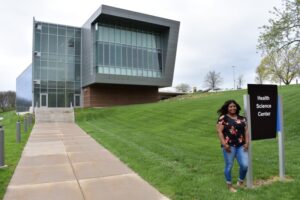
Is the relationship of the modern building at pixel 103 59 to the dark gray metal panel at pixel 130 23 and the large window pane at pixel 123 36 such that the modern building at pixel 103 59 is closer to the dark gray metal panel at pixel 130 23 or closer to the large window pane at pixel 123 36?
the dark gray metal panel at pixel 130 23

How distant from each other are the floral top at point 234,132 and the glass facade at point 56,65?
38197 mm

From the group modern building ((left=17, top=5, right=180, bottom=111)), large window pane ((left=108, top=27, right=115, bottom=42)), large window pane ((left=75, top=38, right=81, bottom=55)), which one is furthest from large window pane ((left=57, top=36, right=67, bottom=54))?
large window pane ((left=108, top=27, right=115, bottom=42))

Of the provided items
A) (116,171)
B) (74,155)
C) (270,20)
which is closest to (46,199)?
(116,171)

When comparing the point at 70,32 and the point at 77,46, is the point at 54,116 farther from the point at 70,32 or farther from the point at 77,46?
the point at 70,32

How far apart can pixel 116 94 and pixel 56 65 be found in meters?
9.49

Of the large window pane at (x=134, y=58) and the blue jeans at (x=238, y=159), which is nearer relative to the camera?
the blue jeans at (x=238, y=159)

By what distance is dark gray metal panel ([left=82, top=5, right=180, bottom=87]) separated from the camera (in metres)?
37.8

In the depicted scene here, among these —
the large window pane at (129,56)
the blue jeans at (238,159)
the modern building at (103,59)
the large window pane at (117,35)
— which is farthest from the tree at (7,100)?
the blue jeans at (238,159)

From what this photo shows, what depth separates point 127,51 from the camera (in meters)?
41.0

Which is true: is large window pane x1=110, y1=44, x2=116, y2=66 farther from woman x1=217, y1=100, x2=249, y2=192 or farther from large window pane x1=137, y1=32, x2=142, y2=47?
woman x1=217, y1=100, x2=249, y2=192

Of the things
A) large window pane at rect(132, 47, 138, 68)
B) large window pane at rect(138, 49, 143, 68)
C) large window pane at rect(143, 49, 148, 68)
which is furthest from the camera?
large window pane at rect(143, 49, 148, 68)

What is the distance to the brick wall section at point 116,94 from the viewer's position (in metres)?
40.8

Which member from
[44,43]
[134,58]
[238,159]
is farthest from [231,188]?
[44,43]

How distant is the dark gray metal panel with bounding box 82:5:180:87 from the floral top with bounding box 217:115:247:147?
109 ft
